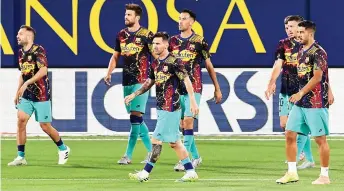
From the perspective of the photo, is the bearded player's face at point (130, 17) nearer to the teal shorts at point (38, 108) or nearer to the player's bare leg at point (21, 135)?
the teal shorts at point (38, 108)

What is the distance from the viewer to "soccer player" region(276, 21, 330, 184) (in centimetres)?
1429

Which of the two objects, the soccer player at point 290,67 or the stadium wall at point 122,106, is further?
the stadium wall at point 122,106

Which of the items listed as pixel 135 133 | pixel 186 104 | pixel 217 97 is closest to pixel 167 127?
pixel 186 104

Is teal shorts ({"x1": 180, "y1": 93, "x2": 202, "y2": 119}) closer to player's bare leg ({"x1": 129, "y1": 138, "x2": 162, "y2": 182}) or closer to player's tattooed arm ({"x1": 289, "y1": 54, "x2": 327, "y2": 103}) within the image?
player's bare leg ({"x1": 129, "y1": 138, "x2": 162, "y2": 182})

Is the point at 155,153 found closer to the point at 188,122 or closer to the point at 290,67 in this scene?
the point at 188,122

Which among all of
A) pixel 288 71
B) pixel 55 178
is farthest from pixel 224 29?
pixel 55 178

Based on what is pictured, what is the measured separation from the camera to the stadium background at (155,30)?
2223 centimetres

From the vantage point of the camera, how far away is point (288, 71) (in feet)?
56.0

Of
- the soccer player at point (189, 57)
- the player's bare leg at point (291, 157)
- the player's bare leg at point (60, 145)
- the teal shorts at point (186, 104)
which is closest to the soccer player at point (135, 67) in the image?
the player's bare leg at point (60, 145)

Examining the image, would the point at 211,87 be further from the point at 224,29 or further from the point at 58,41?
the point at 58,41

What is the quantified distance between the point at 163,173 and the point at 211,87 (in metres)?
6.23

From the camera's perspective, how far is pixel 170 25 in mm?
22297

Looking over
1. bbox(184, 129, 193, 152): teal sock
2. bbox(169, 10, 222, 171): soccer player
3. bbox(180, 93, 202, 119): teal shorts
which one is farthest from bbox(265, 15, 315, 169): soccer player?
bbox(184, 129, 193, 152): teal sock

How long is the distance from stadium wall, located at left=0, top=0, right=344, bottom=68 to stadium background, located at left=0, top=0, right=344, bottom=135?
0.7 inches
